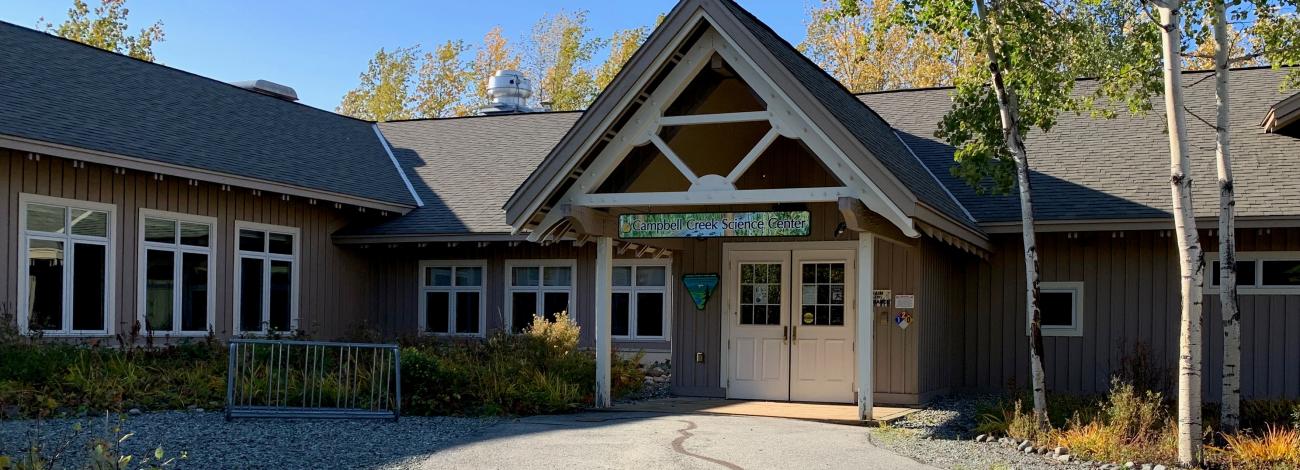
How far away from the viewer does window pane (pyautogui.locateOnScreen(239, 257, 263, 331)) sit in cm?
1725

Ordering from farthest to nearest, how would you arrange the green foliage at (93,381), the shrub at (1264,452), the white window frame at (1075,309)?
1. the white window frame at (1075,309)
2. the green foliage at (93,381)
3. the shrub at (1264,452)

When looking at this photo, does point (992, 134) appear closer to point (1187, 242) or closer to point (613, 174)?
point (1187, 242)

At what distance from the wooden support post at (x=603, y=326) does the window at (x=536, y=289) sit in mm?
5410

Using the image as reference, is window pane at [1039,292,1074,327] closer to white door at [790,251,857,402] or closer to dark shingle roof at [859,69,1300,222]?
dark shingle roof at [859,69,1300,222]

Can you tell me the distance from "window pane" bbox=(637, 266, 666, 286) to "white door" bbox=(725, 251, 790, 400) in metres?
3.65

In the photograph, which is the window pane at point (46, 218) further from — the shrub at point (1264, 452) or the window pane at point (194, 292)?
the shrub at point (1264, 452)

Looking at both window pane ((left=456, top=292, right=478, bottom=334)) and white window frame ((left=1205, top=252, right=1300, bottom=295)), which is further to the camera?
window pane ((left=456, top=292, right=478, bottom=334))

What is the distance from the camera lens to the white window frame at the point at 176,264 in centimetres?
1545

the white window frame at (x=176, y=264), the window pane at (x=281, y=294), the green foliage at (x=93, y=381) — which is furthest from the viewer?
the window pane at (x=281, y=294)

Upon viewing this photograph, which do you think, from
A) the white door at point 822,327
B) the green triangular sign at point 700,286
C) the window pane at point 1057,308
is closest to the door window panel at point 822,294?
the white door at point 822,327

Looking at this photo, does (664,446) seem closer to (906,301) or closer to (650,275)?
(906,301)

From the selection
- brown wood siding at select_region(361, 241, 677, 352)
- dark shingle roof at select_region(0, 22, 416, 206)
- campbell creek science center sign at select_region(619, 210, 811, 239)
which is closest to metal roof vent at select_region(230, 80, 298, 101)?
dark shingle roof at select_region(0, 22, 416, 206)

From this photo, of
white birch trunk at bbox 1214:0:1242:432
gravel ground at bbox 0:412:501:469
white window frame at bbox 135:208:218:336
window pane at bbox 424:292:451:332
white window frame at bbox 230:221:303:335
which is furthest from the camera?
window pane at bbox 424:292:451:332

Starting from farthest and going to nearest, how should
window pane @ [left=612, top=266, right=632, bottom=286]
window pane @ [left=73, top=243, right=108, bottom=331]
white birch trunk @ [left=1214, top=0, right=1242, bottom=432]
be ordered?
window pane @ [left=612, top=266, right=632, bottom=286]
window pane @ [left=73, top=243, right=108, bottom=331]
white birch trunk @ [left=1214, top=0, right=1242, bottom=432]
